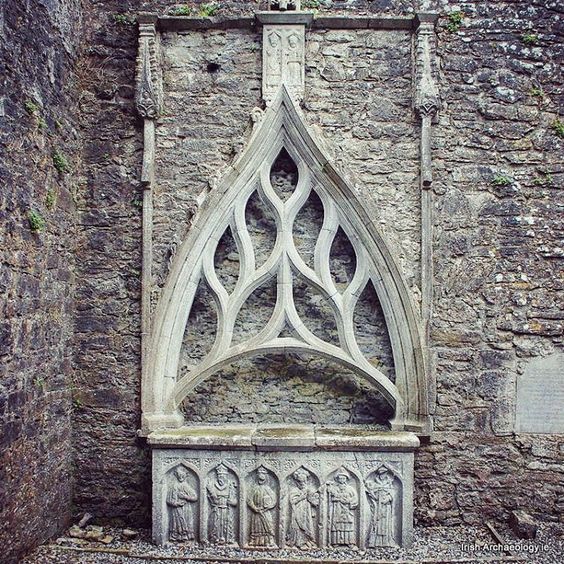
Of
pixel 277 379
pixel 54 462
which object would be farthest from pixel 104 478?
pixel 277 379

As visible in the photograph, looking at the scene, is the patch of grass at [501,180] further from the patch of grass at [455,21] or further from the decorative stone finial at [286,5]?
the decorative stone finial at [286,5]

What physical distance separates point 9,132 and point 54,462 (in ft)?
8.12

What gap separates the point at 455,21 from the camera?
4836 mm

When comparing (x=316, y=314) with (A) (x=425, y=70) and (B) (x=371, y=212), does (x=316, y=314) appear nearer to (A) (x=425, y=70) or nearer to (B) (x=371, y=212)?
(B) (x=371, y=212)

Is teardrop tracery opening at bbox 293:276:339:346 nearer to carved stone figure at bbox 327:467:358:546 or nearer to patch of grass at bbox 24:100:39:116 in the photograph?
carved stone figure at bbox 327:467:358:546

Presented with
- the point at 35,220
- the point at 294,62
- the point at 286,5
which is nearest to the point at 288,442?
the point at 35,220

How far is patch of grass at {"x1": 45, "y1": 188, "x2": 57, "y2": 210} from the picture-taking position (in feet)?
14.1

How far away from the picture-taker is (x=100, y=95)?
16.0ft

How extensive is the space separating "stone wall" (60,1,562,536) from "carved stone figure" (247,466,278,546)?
664 mm

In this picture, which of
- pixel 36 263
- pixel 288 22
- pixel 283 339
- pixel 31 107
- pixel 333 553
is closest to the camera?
pixel 31 107

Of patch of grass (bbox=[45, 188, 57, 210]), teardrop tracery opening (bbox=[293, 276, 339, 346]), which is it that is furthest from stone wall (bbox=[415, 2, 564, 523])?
patch of grass (bbox=[45, 188, 57, 210])

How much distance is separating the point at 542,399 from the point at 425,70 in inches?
113

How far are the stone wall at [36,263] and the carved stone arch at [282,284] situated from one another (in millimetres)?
760

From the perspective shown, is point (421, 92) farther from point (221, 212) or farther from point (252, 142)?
point (221, 212)
